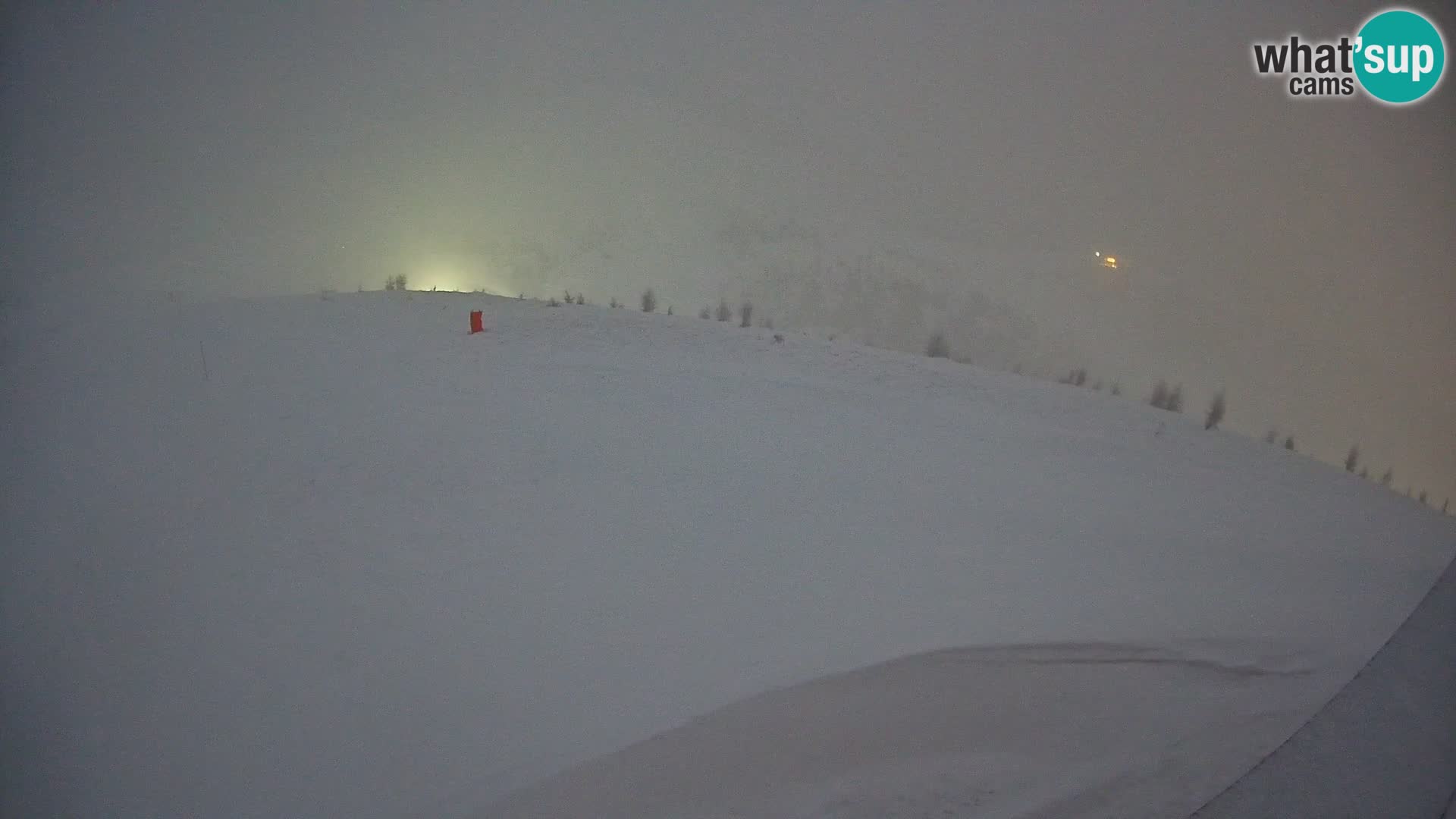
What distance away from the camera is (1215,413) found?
5.18 m

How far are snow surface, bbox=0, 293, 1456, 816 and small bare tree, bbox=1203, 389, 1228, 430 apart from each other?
23 cm

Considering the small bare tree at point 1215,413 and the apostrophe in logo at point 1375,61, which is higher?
the apostrophe in logo at point 1375,61

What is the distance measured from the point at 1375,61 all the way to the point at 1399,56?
0.40 ft

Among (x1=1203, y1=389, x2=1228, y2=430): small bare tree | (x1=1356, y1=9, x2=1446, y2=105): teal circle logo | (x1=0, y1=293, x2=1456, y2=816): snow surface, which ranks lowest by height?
(x1=0, y1=293, x2=1456, y2=816): snow surface

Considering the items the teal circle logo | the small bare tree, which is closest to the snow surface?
the small bare tree

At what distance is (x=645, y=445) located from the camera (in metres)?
4.04

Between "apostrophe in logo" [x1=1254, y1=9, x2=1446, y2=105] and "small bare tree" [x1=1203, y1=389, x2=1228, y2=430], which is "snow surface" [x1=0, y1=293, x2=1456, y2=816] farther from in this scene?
"apostrophe in logo" [x1=1254, y1=9, x2=1446, y2=105]

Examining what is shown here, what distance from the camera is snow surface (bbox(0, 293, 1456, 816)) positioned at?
2.22m

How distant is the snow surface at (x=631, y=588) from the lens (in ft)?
7.29

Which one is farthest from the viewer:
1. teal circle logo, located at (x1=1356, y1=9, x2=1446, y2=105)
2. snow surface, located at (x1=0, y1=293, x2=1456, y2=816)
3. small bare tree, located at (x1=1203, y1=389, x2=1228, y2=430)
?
small bare tree, located at (x1=1203, y1=389, x2=1228, y2=430)

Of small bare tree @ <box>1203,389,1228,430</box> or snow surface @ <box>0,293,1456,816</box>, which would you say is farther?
small bare tree @ <box>1203,389,1228,430</box>

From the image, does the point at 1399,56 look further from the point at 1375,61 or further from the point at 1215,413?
the point at 1215,413

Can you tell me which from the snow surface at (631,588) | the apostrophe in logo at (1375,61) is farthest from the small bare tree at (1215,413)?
the apostrophe in logo at (1375,61)

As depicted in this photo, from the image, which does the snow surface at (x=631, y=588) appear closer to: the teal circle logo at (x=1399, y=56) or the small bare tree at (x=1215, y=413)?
the small bare tree at (x=1215, y=413)
